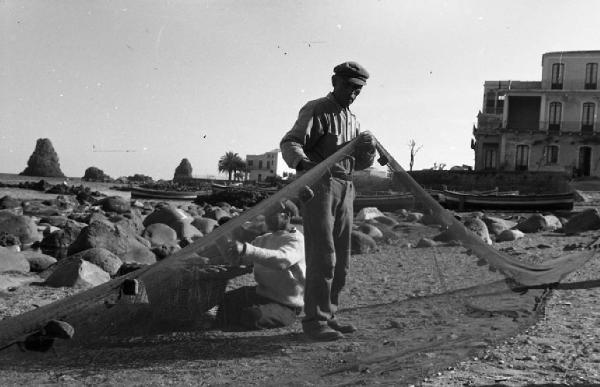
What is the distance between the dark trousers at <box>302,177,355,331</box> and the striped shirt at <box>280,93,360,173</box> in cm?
25

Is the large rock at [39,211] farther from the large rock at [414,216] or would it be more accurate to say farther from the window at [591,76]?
the window at [591,76]

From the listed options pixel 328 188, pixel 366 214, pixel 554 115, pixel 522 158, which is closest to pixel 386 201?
pixel 366 214

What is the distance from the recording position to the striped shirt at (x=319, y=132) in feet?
11.8

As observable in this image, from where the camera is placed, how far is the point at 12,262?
825 centimetres

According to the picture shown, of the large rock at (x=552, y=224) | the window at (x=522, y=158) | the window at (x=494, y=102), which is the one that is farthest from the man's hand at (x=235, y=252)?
the window at (x=494, y=102)

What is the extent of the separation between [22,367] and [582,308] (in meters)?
4.36

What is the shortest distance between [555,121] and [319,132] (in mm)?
45715

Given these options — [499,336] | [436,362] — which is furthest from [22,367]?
[499,336]

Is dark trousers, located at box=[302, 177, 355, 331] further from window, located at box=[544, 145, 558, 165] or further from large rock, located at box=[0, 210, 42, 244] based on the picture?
window, located at box=[544, 145, 558, 165]

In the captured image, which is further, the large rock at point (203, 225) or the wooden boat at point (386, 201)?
the large rock at point (203, 225)

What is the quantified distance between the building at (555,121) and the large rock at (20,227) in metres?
37.5

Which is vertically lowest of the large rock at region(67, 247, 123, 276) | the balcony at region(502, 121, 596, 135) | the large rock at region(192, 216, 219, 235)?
the large rock at region(67, 247, 123, 276)

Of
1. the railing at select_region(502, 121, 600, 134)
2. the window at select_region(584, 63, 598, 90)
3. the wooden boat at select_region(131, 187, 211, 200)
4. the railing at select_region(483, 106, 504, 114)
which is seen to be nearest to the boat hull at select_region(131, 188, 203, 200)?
the wooden boat at select_region(131, 187, 211, 200)

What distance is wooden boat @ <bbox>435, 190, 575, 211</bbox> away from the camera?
84.0 feet
